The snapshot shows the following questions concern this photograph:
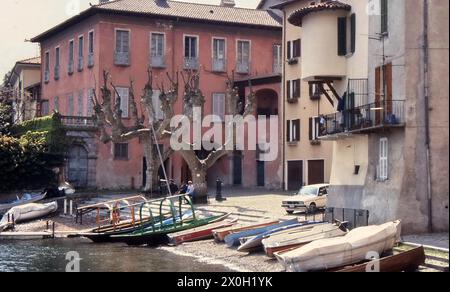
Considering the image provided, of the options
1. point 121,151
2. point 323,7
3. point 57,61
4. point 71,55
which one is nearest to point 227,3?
point 71,55

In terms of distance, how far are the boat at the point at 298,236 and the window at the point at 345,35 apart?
8.34 m

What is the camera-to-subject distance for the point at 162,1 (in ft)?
202

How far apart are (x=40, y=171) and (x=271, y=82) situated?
18.2m

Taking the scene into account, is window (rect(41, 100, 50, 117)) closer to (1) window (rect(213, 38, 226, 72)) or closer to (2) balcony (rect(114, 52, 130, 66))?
(2) balcony (rect(114, 52, 130, 66))

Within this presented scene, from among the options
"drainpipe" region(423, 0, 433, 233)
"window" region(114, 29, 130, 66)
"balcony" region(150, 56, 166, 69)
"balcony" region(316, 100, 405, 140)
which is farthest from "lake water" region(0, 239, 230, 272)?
"balcony" region(150, 56, 166, 69)

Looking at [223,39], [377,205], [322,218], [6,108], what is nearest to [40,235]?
[322,218]

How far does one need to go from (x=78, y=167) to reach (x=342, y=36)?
28.0 m

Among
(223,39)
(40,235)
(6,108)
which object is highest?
(223,39)

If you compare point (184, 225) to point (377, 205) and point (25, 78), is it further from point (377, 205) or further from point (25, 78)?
point (25, 78)

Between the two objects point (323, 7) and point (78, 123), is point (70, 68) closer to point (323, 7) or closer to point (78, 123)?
point (78, 123)

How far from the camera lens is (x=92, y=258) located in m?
30.5

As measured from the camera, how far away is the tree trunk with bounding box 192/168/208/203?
1778 inches

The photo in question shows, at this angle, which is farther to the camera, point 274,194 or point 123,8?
point 123,8

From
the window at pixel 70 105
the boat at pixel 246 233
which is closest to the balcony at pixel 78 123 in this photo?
the window at pixel 70 105
